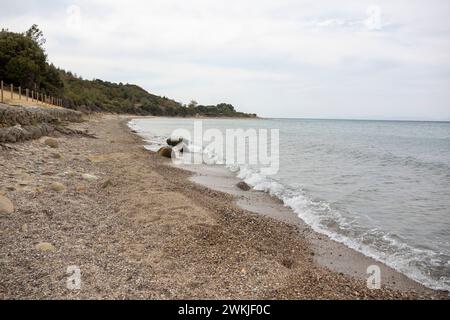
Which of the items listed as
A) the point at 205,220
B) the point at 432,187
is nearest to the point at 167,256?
the point at 205,220

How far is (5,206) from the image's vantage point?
684 cm

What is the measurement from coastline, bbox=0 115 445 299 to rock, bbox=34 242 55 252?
63mm

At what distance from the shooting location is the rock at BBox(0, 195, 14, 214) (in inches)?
266

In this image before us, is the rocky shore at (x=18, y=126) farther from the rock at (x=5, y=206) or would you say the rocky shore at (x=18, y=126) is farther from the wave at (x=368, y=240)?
the wave at (x=368, y=240)

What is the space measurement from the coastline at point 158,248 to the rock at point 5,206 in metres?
0.15

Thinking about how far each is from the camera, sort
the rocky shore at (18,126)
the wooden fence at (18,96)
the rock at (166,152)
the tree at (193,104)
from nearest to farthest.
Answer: the rocky shore at (18,126) → the rock at (166,152) → the wooden fence at (18,96) → the tree at (193,104)

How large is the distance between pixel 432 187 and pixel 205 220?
10.3 metres

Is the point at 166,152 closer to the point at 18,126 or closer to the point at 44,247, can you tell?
the point at 18,126

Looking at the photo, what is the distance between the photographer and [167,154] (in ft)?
63.0

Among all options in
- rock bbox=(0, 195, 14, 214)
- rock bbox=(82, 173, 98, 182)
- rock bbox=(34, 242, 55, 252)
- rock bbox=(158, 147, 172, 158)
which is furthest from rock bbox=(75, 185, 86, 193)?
rock bbox=(158, 147, 172, 158)

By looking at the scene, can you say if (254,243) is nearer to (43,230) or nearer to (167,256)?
(167,256)

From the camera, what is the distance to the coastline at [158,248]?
187 inches
